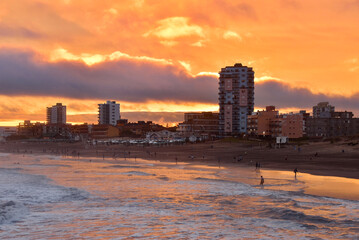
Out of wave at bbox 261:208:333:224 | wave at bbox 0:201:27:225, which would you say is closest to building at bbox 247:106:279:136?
wave at bbox 261:208:333:224

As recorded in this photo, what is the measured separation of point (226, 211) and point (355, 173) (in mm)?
28784

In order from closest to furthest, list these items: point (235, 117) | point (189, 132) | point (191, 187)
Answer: point (191, 187)
point (235, 117)
point (189, 132)

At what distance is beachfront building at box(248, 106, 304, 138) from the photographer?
455 ft

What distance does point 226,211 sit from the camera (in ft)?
96.1

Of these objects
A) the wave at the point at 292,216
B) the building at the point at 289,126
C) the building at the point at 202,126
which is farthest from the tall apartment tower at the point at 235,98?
the wave at the point at 292,216

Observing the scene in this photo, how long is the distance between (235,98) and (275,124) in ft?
107

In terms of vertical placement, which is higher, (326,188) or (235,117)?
(235,117)

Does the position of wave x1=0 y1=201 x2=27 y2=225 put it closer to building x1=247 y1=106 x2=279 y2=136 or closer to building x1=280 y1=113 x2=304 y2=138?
building x1=280 y1=113 x2=304 y2=138

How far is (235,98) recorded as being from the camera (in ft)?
560

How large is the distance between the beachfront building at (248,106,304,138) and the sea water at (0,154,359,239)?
9569 centimetres

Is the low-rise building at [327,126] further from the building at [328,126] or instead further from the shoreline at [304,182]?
the shoreline at [304,182]

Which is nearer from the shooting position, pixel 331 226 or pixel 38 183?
pixel 331 226

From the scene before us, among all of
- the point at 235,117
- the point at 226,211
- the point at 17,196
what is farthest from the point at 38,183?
the point at 235,117

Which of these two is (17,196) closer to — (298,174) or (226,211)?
(226,211)
